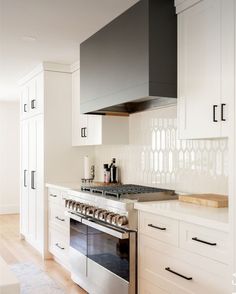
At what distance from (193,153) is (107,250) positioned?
1.06 metres

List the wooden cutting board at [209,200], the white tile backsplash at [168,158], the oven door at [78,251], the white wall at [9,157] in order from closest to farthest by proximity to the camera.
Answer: the wooden cutting board at [209,200]
the white tile backsplash at [168,158]
the oven door at [78,251]
the white wall at [9,157]

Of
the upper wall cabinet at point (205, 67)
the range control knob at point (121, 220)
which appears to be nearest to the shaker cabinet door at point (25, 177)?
the range control knob at point (121, 220)

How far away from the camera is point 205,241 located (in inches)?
79.9


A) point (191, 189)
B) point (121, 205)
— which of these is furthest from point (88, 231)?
point (191, 189)

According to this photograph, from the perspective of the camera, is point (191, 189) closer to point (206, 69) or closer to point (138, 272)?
point (138, 272)

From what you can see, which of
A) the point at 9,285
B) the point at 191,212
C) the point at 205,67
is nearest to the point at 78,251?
the point at 191,212

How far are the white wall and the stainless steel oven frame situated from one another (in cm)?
489

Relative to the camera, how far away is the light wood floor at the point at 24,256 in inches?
148

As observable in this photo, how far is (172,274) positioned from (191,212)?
0.41 metres

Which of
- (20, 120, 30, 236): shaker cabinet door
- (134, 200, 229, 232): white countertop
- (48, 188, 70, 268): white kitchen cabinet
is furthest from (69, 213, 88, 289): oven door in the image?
(20, 120, 30, 236): shaker cabinet door

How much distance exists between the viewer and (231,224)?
6.11ft

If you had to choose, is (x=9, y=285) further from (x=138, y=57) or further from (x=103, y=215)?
(x=138, y=57)

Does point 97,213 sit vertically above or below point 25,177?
below

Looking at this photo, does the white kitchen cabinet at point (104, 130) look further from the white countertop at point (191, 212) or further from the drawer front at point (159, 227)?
the drawer front at point (159, 227)
